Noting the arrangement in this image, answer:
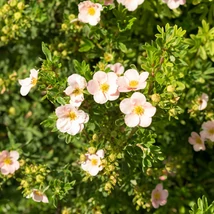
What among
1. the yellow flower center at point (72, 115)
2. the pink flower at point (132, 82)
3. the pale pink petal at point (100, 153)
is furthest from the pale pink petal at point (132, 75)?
the pale pink petal at point (100, 153)

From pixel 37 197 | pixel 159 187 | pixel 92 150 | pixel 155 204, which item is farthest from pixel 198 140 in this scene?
pixel 37 197

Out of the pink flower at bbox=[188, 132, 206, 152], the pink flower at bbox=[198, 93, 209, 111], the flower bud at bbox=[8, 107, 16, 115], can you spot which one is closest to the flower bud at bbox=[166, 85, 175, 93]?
the pink flower at bbox=[198, 93, 209, 111]

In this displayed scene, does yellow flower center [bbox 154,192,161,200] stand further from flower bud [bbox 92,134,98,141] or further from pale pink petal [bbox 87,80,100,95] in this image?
pale pink petal [bbox 87,80,100,95]

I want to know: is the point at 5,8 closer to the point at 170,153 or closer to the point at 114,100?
the point at 114,100

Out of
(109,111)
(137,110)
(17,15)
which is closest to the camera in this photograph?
(137,110)

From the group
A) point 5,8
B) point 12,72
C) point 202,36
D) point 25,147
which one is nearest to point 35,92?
point 12,72

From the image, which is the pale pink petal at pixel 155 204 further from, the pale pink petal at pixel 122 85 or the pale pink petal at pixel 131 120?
the pale pink petal at pixel 122 85

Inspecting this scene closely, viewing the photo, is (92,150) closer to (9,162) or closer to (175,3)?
(9,162)

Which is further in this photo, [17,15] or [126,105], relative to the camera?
[17,15]
